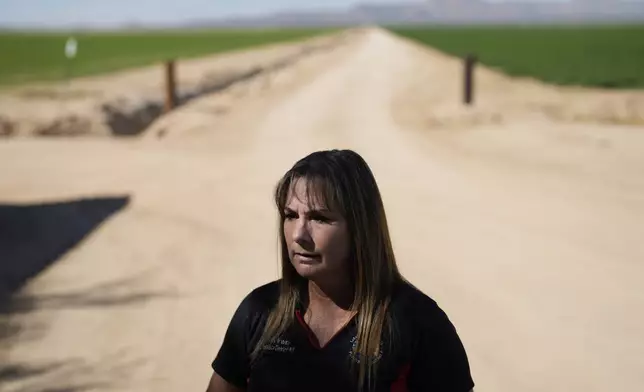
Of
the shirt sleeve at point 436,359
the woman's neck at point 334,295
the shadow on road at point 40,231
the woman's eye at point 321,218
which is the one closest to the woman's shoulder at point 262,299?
the woman's neck at point 334,295

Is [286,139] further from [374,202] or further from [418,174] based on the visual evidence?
[374,202]

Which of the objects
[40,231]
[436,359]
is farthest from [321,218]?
[40,231]

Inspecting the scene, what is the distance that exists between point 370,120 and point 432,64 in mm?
20383

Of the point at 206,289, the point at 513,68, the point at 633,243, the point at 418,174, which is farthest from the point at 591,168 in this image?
the point at 513,68

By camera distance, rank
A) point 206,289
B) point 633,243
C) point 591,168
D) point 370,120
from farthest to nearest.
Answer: point 370,120 < point 591,168 < point 633,243 < point 206,289

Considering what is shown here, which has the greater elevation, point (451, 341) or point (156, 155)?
point (451, 341)

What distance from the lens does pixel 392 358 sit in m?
2.38

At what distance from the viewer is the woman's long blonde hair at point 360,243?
7.82 feet

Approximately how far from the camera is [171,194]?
1152 centimetres

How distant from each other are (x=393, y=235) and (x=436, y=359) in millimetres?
6866

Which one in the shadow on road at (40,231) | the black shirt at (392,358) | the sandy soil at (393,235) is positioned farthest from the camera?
the shadow on road at (40,231)

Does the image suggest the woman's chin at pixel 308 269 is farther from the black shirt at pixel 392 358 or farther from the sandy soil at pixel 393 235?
the sandy soil at pixel 393 235

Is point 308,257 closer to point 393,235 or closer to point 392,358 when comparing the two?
point 392,358

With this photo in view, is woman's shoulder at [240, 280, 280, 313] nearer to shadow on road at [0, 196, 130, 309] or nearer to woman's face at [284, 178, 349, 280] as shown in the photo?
woman's face at [284, 178, 349, 280]
